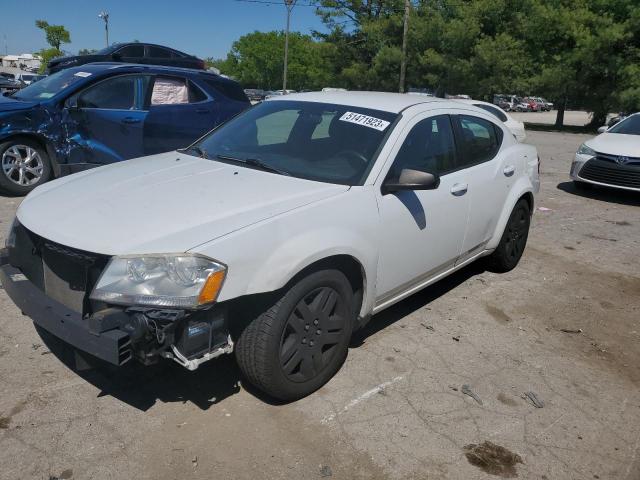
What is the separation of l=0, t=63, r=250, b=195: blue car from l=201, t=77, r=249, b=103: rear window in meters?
0.40

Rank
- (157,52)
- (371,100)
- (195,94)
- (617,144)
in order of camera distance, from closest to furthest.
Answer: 1. (371,100)
2. (195,94)
3. (617,144)
4. (157,52)

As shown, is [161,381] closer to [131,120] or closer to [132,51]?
[131,120]

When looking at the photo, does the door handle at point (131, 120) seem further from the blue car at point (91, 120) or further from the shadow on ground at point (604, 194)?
the shadow on ground at point (604, 194)

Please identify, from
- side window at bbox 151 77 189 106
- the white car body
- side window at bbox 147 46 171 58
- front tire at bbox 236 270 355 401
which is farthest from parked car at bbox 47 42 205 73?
front tire at bbox 236 270 355 401

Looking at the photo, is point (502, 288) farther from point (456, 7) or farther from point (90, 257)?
point (456, 7)

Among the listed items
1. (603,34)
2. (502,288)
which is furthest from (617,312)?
(603,34)

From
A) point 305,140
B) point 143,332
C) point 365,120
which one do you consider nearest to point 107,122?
point 305,140

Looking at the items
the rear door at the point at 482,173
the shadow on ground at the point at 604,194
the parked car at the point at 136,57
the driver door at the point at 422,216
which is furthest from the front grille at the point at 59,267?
the parked car at the point at 136,57

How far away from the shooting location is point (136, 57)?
41.2 feet

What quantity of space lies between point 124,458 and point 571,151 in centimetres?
1762

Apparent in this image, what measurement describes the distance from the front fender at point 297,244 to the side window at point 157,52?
11472 mm

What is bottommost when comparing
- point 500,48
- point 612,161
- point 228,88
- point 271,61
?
point 612,161

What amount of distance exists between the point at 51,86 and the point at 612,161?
8346 millimetres

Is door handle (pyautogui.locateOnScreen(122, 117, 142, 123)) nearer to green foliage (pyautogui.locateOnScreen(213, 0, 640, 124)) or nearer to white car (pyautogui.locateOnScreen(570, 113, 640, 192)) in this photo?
white car (pyautogui.locateOnScreen(570, 113, 640, 192))
